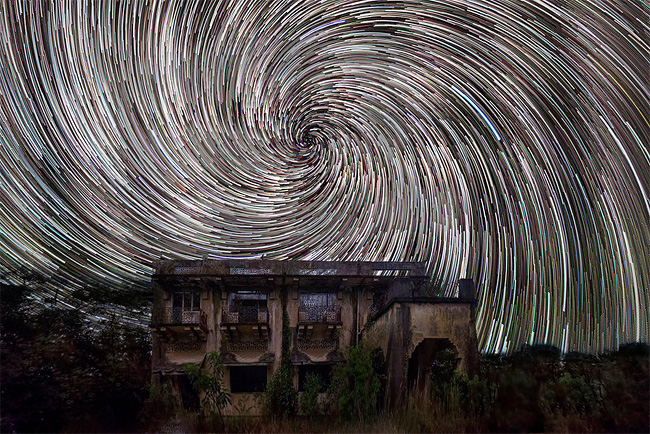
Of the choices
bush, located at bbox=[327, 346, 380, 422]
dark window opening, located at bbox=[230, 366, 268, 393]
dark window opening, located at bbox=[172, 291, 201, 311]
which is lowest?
dark window opening, located at bbox=[230, 366, 268, 393]

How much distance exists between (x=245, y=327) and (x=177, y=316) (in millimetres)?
3408

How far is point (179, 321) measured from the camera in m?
26.0

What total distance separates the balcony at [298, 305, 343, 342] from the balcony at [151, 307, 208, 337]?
468 cm

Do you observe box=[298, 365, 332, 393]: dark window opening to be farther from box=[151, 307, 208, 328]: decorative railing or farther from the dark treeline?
box=[151, 307, 208, 328]: decorative railing

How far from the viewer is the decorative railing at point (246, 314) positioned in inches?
1027

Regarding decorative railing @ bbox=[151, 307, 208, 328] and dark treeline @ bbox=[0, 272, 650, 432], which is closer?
dark treeline @ bbox=[0, 272, 650, 432]

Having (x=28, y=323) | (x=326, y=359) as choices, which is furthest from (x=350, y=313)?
(x=28, y=323)

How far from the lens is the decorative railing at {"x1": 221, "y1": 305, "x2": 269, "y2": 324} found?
2609 centimetres

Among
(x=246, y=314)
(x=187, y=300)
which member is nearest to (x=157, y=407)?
(x=246, y=314)

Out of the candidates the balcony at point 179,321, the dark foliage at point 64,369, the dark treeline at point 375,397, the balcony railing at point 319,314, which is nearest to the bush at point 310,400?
the dark treeline at point 375,397

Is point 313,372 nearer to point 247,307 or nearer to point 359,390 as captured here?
point 247,307

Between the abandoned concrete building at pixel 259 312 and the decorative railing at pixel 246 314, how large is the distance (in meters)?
0.05

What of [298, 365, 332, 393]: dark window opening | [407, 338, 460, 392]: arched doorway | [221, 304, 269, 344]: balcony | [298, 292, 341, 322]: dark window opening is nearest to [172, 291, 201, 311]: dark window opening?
[221, 304, 269, 344]: balcony

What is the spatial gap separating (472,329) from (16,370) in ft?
48.4
